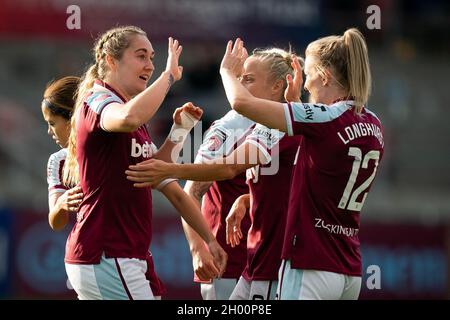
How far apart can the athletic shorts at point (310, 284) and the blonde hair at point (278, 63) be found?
5.00ft

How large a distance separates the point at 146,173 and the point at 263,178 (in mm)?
999

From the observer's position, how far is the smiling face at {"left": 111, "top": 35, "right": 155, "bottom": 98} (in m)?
Result: 5.90

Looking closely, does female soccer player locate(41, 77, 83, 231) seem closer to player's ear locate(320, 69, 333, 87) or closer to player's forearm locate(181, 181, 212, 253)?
player's forearm locate(181, 181, 212, 253)

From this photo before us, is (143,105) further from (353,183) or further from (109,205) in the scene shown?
(353,183)

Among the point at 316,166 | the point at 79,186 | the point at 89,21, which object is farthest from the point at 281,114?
the point at 89,21

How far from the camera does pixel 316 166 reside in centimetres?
557

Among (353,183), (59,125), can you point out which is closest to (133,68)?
(59,125)

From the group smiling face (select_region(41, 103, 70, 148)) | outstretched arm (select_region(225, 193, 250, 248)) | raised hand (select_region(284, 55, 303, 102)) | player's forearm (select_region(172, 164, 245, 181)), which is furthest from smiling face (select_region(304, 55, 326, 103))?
smiling face (select_region(41, 103, 70, 148))

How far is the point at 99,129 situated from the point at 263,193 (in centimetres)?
126

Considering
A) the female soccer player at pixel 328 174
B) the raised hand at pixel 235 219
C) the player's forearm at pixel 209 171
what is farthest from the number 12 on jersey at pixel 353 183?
the raised hand at pixel 235 219

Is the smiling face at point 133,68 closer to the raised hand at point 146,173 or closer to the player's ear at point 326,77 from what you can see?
the raised hand at point 146,173

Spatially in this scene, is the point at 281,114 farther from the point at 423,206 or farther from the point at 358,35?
the point at 423,206

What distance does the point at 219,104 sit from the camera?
16.4 metres

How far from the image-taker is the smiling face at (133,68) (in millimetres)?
5898
